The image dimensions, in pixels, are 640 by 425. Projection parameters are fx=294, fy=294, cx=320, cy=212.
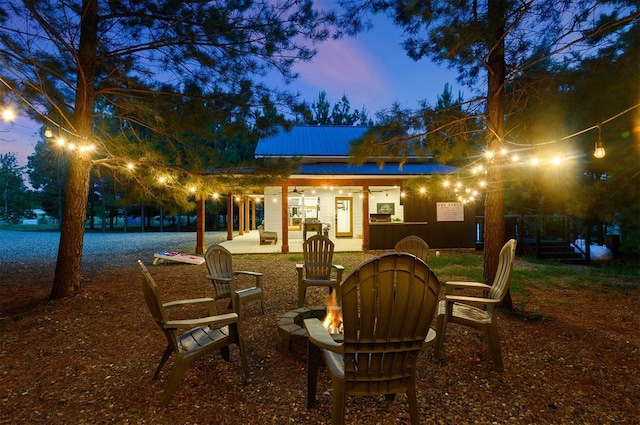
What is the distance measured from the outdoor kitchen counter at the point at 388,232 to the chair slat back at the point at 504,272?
24.0 feet

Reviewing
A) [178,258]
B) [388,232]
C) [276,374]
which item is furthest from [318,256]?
[388,232]

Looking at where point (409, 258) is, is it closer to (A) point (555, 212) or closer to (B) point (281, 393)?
(B) point (281, 393)

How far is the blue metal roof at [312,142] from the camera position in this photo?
488 inches

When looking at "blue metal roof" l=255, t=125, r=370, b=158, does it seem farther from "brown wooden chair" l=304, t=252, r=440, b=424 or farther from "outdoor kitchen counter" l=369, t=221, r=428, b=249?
"brown wooden chair" l=304, t=252, r=440, b=424

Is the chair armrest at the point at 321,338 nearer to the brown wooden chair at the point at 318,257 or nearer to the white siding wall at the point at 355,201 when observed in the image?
the brown wooden chair at the point at 318,257

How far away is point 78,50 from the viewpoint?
14.4ft

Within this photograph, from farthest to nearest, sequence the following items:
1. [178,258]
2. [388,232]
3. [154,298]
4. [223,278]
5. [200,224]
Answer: [388,232]
[200,224]
[178,258]
[223,278]
[154,298]

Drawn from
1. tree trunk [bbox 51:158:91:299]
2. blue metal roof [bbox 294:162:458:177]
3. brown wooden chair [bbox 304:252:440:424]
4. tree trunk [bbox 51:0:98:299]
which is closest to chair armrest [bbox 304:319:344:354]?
brown wooden chair [bbox 304:252:440:424]

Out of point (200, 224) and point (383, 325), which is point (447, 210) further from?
point (383, 325)

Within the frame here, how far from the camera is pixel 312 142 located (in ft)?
45.0

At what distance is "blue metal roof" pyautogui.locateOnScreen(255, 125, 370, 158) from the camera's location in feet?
40.6

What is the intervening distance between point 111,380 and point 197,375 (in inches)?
26.4

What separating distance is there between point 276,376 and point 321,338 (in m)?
0.95

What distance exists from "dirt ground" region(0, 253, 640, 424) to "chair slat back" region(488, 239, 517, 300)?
596 millimetres
